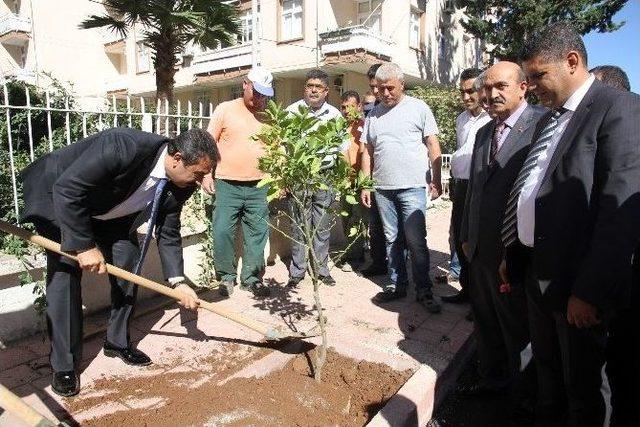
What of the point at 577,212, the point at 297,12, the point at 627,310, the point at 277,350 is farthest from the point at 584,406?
the point at 297,12

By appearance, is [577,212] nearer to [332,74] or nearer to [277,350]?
[277,350]

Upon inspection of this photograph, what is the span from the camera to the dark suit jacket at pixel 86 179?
99.3 inches

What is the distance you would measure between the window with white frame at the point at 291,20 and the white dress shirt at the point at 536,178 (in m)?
18.1

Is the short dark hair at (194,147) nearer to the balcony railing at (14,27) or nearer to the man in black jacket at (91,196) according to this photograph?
the man in black jacket at (91,196)

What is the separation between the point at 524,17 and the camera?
628 inches

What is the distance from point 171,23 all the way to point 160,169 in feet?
25.0

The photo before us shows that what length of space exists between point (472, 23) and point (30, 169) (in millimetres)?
17798

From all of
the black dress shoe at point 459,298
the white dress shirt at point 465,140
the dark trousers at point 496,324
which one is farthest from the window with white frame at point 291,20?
the dark trousers at point 496,324

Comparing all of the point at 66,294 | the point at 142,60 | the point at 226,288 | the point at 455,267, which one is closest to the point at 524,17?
the point at 455,267

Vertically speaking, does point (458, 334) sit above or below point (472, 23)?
below

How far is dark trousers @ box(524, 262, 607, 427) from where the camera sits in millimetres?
1984

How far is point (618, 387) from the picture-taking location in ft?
7.45

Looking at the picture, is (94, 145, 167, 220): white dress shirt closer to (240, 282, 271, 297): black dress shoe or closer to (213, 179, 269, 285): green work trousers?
(213, 179, 269, 285): green work trousers

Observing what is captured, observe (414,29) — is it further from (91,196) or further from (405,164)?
(91,196)
